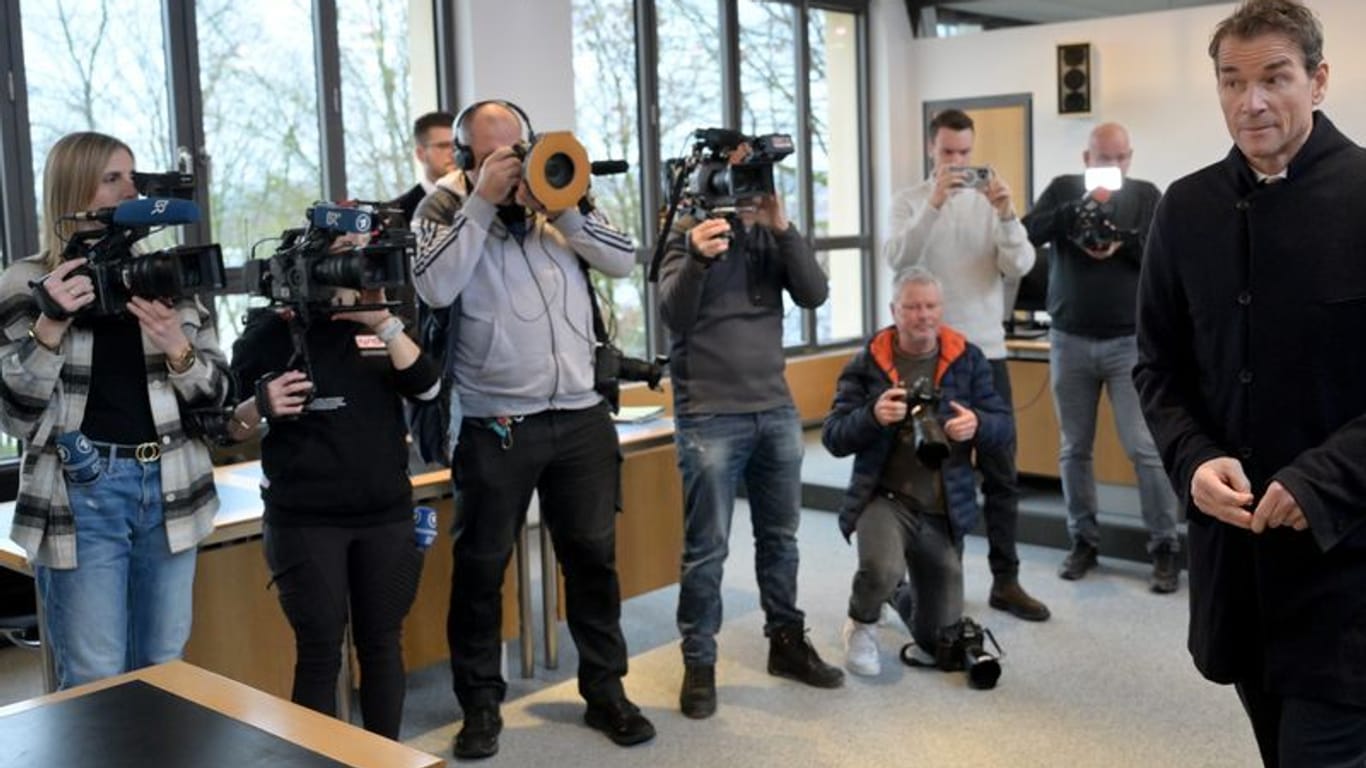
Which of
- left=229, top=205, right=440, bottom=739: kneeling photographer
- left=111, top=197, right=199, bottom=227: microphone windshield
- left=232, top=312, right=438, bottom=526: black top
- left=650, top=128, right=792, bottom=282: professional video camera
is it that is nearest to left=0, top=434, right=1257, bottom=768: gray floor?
left=229, top=205, right=440, bottom=739: kneeling photographer

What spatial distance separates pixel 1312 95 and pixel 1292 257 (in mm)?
227

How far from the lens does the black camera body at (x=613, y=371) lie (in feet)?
10.8

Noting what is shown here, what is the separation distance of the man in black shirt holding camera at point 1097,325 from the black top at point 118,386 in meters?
3.13

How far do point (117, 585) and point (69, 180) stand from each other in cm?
78

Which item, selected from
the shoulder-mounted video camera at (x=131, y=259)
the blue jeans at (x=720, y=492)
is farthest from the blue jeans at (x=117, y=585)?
the blue jeans at (x=720, y=492)

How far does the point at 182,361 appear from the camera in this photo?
261cm

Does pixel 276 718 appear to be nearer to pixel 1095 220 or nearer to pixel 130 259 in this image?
pixel 130 259

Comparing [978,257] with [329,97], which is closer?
[978,257]

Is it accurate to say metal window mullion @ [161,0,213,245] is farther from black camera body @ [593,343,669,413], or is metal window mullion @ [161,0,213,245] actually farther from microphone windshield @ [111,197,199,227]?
microphone windshield @ [111,197,199,227]

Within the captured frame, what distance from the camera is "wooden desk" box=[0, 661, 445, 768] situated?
1604 mm

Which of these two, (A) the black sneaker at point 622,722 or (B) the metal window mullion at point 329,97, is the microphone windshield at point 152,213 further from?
(B) the metal window mullion at point 329,97

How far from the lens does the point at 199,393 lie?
2.66m

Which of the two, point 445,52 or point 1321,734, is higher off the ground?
point 445,52

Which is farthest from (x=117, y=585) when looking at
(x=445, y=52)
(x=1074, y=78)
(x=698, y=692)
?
(x=1074, y=78)
